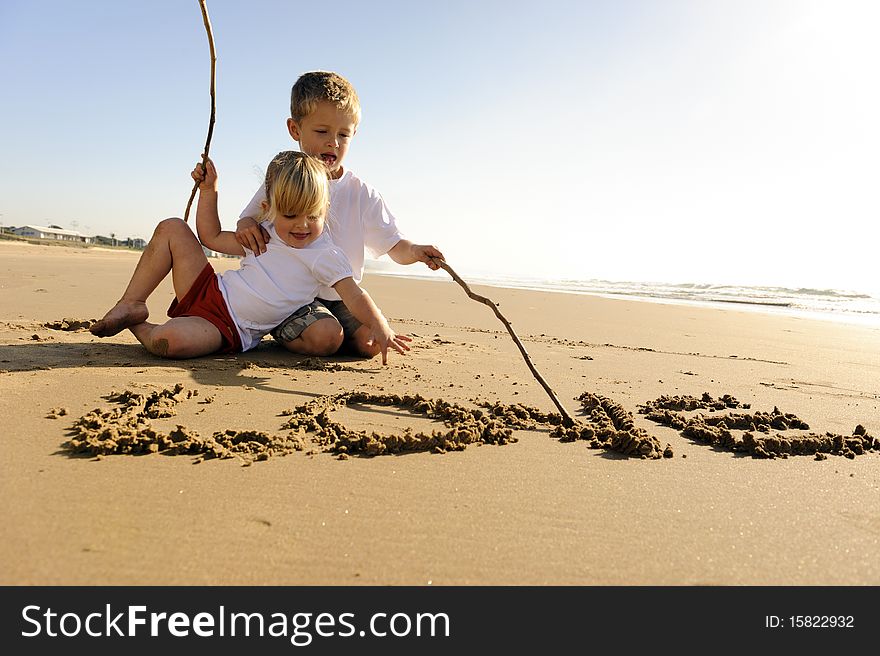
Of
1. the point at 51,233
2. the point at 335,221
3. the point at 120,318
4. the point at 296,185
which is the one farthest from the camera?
the point at 51,233

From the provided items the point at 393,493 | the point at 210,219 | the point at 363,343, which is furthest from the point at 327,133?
the point at 393,493

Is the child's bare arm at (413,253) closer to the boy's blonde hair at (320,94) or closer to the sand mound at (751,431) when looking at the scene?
the boy's blonde hair at (320,94)

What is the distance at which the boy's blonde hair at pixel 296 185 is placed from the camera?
3137mm

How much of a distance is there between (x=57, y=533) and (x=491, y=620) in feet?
2.82

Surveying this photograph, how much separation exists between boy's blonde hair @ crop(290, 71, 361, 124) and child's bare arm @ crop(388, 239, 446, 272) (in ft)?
2.64

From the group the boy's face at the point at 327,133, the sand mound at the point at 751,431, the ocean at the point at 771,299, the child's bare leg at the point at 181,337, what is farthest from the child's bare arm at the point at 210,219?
the ocean at the point at 771,299

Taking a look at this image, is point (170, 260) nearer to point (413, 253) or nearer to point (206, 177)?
point (206, 177)

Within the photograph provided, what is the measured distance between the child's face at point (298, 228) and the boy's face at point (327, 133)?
0.52 m

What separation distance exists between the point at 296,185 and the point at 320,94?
790 millimetres

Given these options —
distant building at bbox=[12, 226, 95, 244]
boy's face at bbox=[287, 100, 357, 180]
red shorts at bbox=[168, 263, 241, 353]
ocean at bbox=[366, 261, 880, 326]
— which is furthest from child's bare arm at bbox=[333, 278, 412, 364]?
distant building at bbox=[12, 226, 95, 244]

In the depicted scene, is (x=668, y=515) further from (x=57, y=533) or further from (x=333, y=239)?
(x=333, y=239)

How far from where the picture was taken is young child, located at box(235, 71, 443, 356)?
3510 mm

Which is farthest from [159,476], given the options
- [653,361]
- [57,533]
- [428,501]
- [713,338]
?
[713,338]

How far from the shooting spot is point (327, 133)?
3674mm
